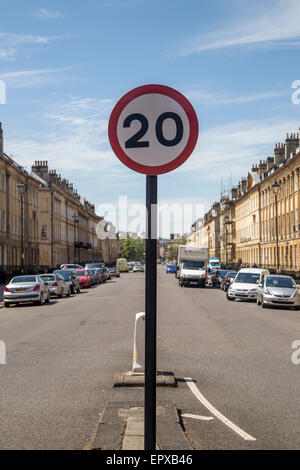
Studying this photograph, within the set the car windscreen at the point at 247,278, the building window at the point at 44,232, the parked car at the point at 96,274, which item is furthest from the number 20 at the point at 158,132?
the building window at the point at 44,232

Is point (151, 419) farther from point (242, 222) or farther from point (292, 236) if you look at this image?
point (242, 222)

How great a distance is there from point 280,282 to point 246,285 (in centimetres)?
408

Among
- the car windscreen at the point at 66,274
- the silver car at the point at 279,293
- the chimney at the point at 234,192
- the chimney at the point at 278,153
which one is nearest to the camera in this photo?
the silver car at the point at 279,293

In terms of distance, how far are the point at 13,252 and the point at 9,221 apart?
408cm

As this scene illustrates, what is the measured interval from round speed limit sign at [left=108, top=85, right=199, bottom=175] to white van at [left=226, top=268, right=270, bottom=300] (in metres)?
26.4

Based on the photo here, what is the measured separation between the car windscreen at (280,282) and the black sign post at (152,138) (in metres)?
23.1

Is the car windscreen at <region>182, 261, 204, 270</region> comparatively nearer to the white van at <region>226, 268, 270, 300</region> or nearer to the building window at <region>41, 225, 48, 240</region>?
the white van at <region>226, 268, 270, 300</region>

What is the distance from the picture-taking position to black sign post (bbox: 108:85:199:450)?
12.7 feet

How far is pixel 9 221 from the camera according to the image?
62.9 metres

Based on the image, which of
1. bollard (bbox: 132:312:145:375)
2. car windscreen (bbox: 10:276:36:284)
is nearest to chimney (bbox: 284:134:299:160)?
car windscreen (bbox: 10:276:36:284)

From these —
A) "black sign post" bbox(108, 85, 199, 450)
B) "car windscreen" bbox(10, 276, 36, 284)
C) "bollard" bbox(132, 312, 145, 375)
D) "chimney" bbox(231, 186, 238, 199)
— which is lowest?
"bollard" bbox(132, 312, 145, 375)

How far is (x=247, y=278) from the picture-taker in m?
31.4

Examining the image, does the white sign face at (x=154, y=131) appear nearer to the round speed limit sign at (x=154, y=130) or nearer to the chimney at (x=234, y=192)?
the round speed limit sign at (x=154, y=130)

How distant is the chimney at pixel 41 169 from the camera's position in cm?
9525
